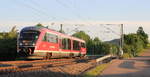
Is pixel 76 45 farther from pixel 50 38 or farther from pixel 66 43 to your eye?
pixel 50 38

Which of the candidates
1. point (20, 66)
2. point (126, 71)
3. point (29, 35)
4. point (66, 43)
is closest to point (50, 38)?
point (29, 35)

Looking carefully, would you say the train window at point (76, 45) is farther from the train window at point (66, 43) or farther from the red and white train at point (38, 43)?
the red and white train at point (38, 43)

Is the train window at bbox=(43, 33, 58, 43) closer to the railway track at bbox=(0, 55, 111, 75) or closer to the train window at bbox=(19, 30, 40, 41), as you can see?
the train window at bbox=(19, 30, 40, 41)

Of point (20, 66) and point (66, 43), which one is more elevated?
point (66, 43)

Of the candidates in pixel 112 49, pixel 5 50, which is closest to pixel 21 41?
pixel 5 50

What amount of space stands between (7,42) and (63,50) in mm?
→ 8673

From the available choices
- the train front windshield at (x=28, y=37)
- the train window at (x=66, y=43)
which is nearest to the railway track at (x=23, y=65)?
the train front windshield at (x=28, y=37)

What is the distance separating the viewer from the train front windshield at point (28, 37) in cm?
2886

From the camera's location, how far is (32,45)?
28.6 metres

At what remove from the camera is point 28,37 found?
2920 centimetres

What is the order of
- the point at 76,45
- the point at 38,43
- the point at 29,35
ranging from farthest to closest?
the point at 76,45 → the point at 29,35 → the point at 38,43

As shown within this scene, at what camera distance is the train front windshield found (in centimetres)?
2886

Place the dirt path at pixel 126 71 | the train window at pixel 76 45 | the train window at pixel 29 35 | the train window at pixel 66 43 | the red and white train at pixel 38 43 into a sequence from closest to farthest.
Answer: the dirt path at pixel 126 71
the red and white train at pixel 38 43
the train window at pixel 29 35
the train window at pixel 66 43
the train window at pixel 76 45

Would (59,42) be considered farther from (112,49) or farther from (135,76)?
(112,49)
